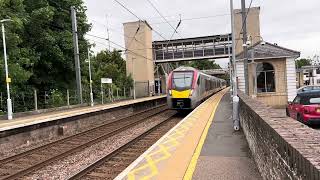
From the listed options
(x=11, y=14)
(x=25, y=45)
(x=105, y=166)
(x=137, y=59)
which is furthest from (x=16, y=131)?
(x=137, y=59)

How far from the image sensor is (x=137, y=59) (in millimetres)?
62812

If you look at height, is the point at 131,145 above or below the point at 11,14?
below

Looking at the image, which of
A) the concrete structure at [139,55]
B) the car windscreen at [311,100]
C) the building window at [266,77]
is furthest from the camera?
the concrete structure at [139,55]

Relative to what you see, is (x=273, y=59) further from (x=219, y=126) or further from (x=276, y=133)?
(x=276, y=133)

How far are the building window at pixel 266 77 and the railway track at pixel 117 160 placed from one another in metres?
18.1

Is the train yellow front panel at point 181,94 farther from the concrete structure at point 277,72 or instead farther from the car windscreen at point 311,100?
the car windscreen at point 311,100

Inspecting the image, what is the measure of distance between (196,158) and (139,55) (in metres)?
53.2

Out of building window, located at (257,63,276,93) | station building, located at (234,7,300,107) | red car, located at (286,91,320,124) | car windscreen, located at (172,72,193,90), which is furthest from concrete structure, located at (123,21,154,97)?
red car, located at (286,91,320,124)

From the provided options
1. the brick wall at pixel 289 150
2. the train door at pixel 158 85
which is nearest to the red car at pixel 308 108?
the brick wall at pixel 289 150

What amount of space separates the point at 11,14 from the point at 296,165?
31.7m

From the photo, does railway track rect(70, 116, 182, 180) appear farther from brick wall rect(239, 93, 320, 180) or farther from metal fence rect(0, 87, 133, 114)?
metal fence rect(0, 87, 133, 114)

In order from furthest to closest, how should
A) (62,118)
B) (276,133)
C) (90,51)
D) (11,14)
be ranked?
(90,51) → (11,14) → (62,118) → (276,133)

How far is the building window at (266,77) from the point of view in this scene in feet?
113

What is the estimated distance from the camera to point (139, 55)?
205ft
